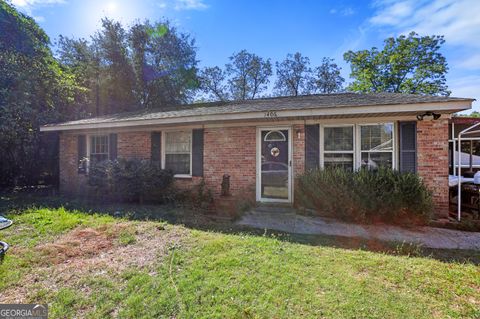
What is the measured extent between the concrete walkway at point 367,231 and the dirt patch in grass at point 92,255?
196cm

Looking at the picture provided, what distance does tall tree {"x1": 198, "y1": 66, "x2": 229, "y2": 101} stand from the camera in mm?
27094

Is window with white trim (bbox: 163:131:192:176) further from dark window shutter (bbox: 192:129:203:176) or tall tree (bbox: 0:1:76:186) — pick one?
tall tree (bbox: 0:1:76:186)

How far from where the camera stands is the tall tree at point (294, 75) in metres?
27.7

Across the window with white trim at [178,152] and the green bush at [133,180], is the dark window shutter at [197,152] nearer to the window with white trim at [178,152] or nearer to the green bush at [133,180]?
the window with white trim at [178,152]

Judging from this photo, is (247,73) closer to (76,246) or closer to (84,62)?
(84,62)

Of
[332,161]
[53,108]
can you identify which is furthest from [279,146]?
[53,108]

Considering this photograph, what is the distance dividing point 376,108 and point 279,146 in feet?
8.52

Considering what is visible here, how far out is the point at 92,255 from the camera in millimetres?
3896

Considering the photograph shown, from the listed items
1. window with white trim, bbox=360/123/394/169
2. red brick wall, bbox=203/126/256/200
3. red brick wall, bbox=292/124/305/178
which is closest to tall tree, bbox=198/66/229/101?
red brick wall, bbox=203/126/256/200

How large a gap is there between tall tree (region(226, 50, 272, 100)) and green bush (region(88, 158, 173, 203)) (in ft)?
69.1

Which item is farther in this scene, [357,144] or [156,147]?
[156,147]

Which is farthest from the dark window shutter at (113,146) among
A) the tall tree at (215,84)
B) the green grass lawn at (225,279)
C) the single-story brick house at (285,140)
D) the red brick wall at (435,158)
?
the tall tree at (215,84)

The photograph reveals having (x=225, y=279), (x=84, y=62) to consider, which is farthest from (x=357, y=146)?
(x=84, y=62)

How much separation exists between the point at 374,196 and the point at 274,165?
2.66 meters
